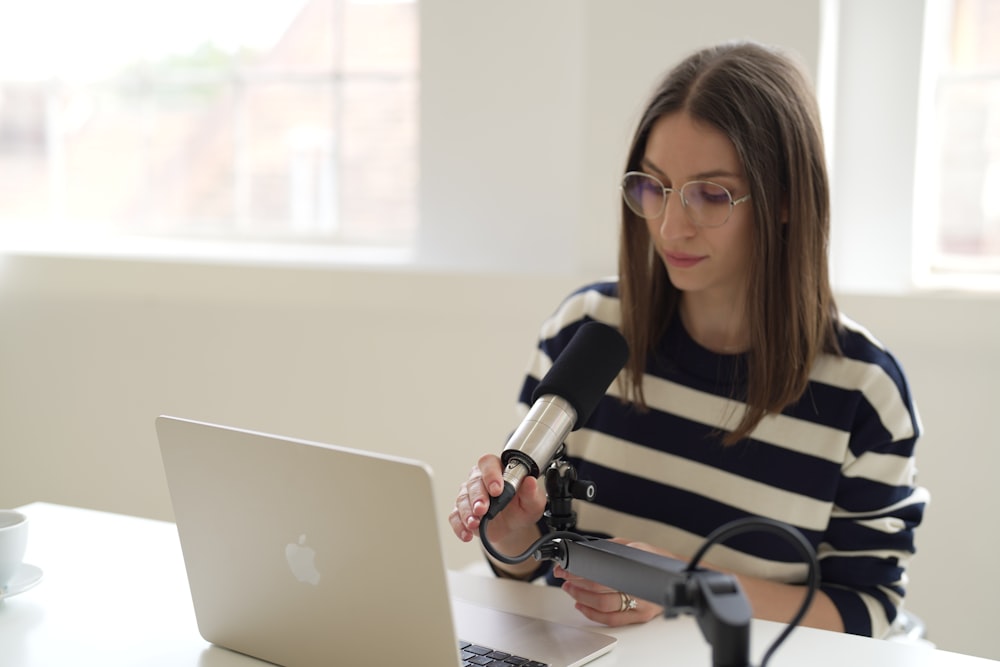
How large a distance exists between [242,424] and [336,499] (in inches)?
82.7

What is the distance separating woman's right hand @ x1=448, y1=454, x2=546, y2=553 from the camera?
3.61ft

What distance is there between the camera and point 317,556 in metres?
1.02

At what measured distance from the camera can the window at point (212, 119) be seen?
3107 mm

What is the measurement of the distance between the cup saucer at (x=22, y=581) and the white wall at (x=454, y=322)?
138 cm

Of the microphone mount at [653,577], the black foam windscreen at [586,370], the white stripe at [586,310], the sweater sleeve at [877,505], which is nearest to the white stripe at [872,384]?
the sweater sleeve at [877,505]

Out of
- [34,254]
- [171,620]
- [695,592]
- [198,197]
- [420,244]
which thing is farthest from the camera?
[198,197]

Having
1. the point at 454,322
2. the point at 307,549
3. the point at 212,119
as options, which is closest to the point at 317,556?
the point at 307,549

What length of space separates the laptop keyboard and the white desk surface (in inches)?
3.4

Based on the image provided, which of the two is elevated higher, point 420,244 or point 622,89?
point 622,89

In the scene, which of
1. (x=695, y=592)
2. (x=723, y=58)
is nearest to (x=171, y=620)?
(x=695, y=592)

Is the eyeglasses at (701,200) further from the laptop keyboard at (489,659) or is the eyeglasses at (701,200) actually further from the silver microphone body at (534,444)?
the laptop keyboard at (489,659)

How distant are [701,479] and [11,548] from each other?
3.09 ft

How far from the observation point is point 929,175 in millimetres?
2377

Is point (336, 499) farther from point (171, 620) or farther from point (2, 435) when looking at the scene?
point (2, 435)
